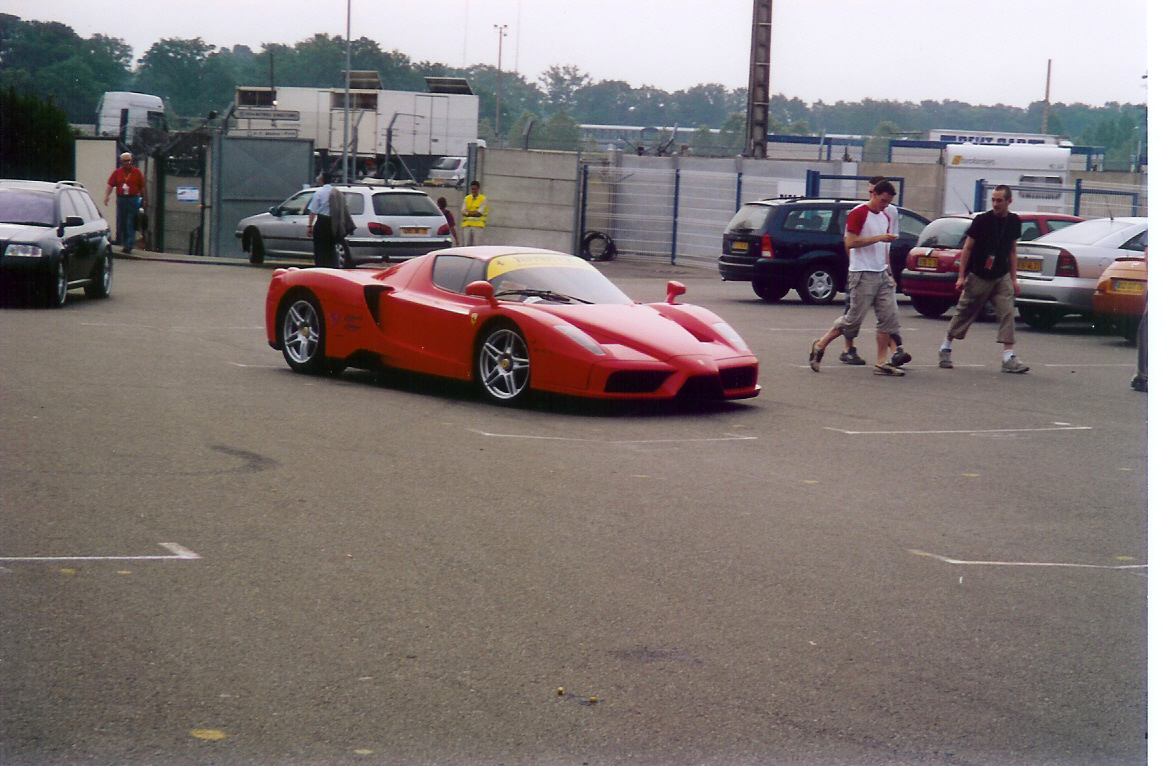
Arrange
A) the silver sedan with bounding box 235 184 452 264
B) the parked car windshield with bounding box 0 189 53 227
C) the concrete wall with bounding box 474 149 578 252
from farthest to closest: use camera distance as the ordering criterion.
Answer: the concrete wall with bounding box 474 149 578 252
the silver sedan with bounding box 235 184 452 264
the parked car windshield with bounding box 0 189 53 227

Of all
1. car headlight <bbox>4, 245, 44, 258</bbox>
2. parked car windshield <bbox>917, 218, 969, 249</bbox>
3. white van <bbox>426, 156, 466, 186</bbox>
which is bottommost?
car headlight <bbox>4, 245, 44, 258</bbox>

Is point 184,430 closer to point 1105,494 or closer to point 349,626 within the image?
point 349,626

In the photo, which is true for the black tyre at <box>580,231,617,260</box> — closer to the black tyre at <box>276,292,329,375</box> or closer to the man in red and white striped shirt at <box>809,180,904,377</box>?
the man in red and white striped shirt at <box>809,180,904,377</box>

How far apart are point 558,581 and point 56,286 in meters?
13.2

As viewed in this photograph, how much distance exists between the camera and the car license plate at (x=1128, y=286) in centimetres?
1680

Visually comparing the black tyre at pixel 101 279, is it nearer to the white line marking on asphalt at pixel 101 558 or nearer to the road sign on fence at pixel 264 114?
the white line marking on asphalt at pixel 101 558

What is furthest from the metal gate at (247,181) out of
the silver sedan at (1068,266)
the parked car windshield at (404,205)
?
the silver sedan at (1068,266)

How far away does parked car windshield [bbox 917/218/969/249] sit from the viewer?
20.2m

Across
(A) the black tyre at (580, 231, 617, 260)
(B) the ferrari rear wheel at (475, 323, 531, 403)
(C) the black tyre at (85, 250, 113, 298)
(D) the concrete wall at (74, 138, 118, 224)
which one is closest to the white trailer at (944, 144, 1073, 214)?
(A) the black tyre at (580, 231, 617, 260)

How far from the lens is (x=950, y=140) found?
194ft

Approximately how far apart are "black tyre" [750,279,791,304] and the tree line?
265cm

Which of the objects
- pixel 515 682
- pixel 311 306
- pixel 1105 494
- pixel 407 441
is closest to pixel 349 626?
pixel 515 682

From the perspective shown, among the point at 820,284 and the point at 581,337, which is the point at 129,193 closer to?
the point at 820,284

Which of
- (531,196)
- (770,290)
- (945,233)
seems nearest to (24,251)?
(770,290)
